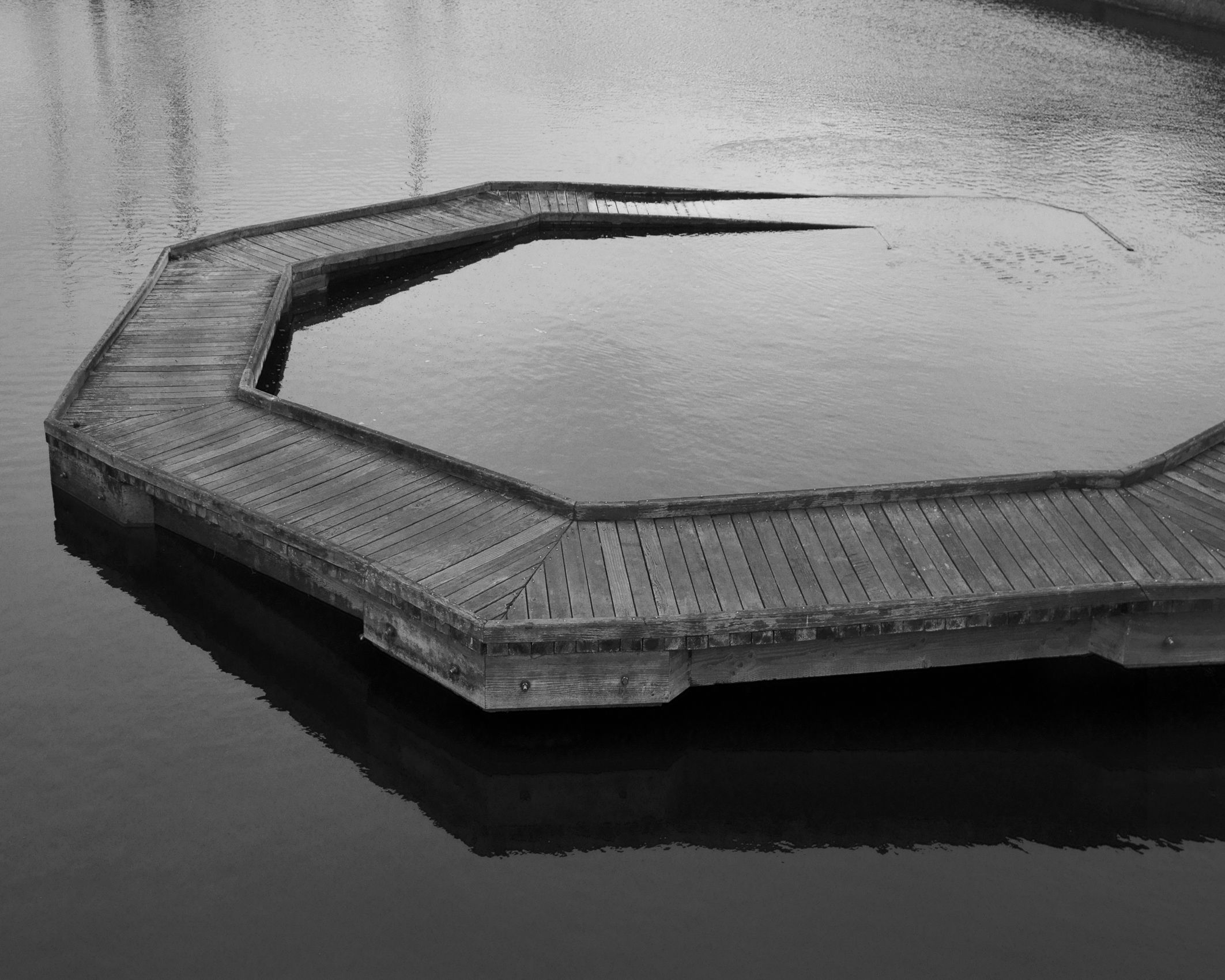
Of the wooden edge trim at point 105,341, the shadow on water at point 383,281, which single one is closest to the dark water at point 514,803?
the wooden edge trim at point 105,341

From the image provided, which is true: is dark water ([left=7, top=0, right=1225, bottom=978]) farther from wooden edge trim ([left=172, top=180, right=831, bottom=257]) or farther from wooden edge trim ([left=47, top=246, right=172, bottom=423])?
wooden edge trim ([left=172, top=180, right=831, bottom=257])

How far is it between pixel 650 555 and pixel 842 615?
1.85 meters

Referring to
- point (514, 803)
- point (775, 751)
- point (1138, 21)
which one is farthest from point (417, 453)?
point (1138, 21)

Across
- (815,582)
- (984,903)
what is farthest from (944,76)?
(984,903)

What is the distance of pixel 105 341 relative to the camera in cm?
1571

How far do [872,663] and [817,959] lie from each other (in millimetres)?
3222

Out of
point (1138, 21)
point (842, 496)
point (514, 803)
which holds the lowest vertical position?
point (514, 803)

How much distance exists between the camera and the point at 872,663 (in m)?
11.7

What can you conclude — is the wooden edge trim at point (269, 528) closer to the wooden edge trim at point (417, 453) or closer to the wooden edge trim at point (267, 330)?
the wooden edge trim at point (417, 453)

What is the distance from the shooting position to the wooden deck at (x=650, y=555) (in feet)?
36.2

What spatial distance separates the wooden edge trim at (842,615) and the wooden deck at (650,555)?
2cm

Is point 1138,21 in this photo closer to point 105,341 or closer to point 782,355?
point 782,355

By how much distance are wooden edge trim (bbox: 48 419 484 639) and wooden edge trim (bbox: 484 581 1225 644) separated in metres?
0.52

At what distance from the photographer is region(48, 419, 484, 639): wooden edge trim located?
35.6 ft
